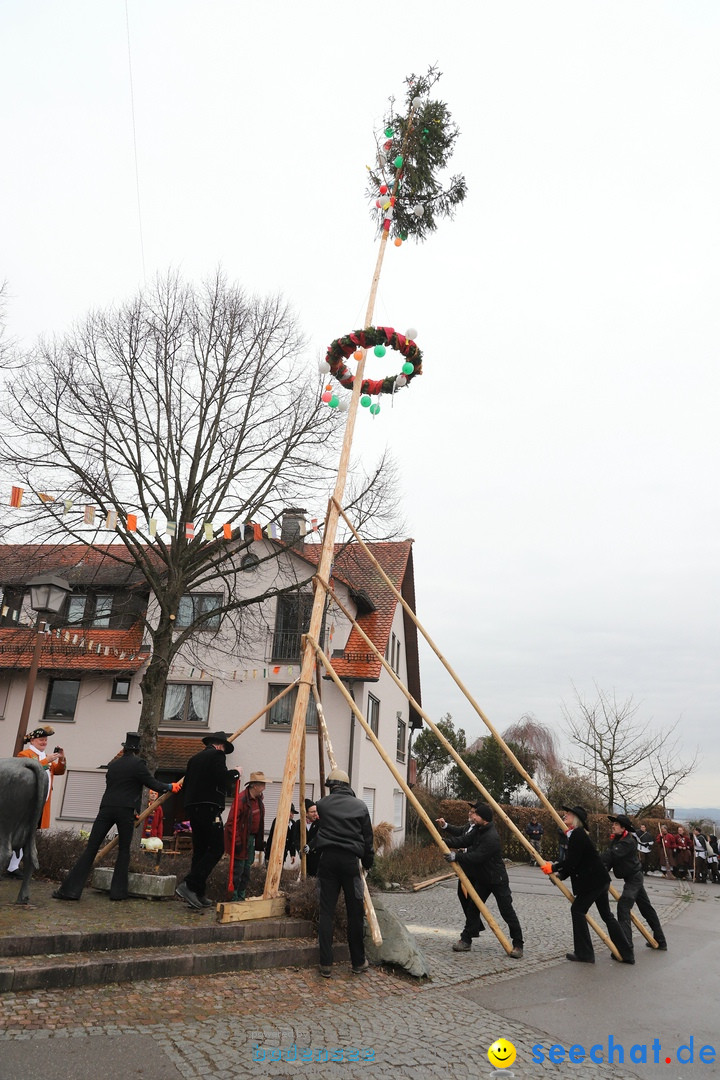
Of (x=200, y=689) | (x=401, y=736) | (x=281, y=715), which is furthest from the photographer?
(x=401, y=736)

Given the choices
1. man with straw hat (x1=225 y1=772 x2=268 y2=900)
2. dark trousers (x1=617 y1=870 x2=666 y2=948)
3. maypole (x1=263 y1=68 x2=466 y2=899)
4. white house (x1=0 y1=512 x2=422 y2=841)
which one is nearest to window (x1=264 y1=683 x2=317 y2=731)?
white house (x1=0 y1=512 x2=422 y2=841)

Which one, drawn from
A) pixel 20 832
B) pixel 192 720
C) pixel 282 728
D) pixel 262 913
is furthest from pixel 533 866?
pixel 20 832

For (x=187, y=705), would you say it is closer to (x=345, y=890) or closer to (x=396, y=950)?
(x=396, y=950)

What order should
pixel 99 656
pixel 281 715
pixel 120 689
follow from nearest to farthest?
1. pixel 281 715
2. pixel 99 656
3. pixel 120 689

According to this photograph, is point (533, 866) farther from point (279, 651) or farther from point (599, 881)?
point (599, 881)

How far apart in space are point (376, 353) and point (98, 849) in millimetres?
6954

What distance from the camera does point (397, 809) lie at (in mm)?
26516

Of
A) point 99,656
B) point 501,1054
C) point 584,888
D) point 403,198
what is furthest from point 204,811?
point 99,656

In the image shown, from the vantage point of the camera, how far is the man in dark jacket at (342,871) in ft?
21.6

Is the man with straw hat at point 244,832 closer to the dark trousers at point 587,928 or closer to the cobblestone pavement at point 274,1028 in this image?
the cobblestone pavement at point 274,1028

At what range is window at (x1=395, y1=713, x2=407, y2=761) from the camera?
90.1 ft

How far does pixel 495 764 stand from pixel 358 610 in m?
17.3

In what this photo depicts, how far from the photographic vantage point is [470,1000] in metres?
6.34

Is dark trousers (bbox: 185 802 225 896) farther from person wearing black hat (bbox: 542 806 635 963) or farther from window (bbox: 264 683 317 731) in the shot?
window (bbox: 264 683 317 731)
